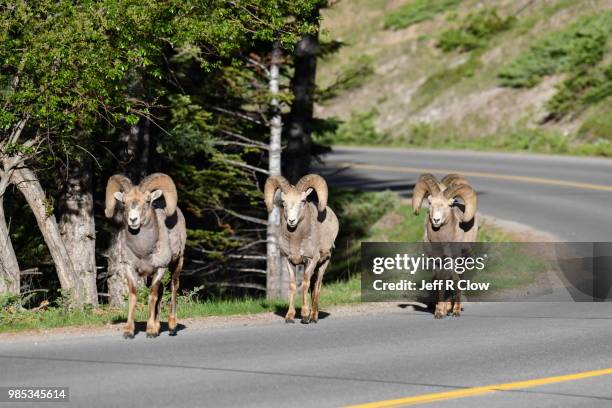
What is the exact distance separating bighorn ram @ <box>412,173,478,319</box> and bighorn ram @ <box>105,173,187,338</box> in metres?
A: 3.58

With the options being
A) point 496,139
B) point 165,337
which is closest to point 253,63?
point 165,337

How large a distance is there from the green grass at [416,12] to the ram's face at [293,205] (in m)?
52.3

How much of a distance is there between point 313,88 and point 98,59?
10393 mm

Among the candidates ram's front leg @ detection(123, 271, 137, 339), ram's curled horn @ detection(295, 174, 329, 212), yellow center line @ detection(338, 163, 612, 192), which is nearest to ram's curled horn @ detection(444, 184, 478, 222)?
ram's curled horn @ detection(295, 174, 329, 212)

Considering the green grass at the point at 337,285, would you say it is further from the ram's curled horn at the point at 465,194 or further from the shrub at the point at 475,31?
the shrub at the point at 475,31

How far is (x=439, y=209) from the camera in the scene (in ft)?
49.5

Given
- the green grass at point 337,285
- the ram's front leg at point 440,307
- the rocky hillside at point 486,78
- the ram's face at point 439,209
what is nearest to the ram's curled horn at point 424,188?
the ram's face at point 439,209

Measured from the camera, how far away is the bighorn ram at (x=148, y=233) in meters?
13.1

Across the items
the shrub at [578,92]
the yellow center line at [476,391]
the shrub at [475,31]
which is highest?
the shrub at [475,31]

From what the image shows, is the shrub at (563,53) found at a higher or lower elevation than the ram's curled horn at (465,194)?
higher

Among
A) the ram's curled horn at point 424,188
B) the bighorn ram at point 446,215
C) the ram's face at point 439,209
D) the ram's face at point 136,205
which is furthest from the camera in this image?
the ram's curled horn at point 424,188

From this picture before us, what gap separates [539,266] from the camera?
20719mm

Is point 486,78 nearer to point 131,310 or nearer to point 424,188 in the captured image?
point 424,188

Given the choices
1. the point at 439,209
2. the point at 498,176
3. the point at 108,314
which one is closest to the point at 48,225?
the point at 108,314
